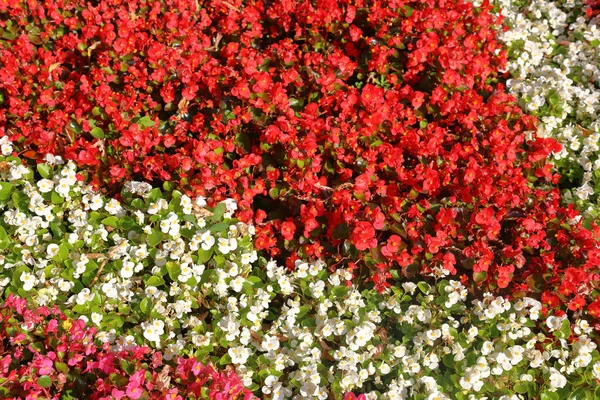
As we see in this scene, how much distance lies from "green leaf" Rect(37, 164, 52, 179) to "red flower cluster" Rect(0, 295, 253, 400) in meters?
0.74

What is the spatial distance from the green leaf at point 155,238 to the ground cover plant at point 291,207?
1cm

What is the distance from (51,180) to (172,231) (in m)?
0.76

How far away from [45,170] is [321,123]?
1495 millimetres

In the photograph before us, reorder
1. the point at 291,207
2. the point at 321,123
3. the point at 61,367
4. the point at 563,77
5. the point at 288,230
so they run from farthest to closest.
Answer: the point at 563,77, the point at 321,123, the point at 291,207, the point at 288,230, the point at 61,367

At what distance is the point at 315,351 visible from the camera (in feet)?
8.55

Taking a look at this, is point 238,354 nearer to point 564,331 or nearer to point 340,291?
point 340,291

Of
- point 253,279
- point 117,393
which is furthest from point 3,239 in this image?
point 253,279

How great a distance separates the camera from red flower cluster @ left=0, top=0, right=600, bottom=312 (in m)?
2.88

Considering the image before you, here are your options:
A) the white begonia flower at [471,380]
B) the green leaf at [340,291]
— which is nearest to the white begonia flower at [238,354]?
the green leaf at [340,291]

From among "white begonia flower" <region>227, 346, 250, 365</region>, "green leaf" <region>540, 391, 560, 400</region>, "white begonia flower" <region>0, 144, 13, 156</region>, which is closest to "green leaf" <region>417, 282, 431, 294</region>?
"green leaf" <region>540, 391, 560, 400</region>

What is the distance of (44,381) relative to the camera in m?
2.17

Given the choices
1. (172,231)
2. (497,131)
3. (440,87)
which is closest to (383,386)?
(172,231)

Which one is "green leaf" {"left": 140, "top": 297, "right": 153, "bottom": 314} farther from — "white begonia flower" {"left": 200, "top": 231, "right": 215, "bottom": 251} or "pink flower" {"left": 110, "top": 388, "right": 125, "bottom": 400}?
"pink flower" {"left": 110, "top": 388, "right": 125, "bottom": 400}

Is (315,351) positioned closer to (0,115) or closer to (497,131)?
(497,131)
